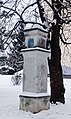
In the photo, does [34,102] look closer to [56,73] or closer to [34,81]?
[34,81]

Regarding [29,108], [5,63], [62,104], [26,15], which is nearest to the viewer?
[29,108]

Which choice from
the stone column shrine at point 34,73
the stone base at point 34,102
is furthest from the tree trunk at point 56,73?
the stone base at point 34,102

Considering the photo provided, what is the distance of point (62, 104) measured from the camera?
10.7 meters

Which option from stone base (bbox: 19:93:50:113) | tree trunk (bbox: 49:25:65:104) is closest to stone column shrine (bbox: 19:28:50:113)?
stone base (bbox: 19:93:50:113)

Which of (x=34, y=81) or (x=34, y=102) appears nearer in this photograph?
(x=34, y=102)

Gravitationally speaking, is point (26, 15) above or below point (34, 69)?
above

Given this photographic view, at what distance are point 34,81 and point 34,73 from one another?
10.9 inches

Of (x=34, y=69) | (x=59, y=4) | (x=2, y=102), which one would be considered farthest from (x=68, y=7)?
(x=2, y=102)

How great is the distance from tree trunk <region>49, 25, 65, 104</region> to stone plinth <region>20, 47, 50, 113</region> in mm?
1236

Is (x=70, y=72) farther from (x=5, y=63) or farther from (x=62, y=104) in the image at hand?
(x=62, y=104)

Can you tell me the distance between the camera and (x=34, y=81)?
31.2 ft

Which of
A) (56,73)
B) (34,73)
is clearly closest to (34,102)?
(34,73)

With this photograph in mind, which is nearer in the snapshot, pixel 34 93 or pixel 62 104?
pixel 34 93

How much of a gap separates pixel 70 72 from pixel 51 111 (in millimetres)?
22811
